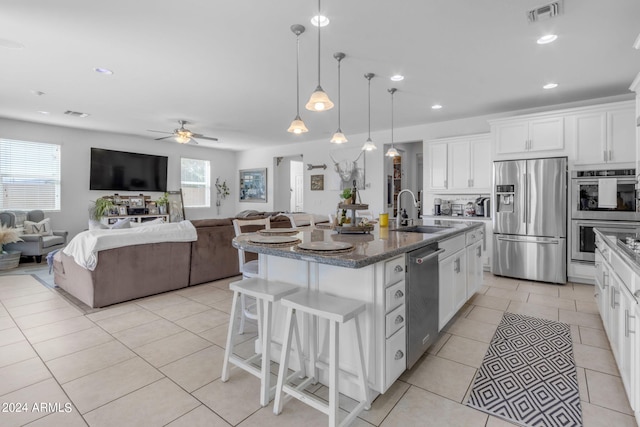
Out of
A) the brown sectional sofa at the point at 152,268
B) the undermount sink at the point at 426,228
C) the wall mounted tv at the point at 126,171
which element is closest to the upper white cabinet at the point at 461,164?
the undermount sink at the point at 426,228

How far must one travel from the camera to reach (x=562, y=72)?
12.0 feet

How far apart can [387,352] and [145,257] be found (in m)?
3.03

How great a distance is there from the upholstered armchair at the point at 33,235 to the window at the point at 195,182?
311 cm

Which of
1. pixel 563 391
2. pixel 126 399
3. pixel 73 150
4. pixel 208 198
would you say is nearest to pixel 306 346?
pixel 126 399

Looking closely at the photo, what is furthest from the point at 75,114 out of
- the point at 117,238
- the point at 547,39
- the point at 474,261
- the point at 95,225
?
the point at 547,39

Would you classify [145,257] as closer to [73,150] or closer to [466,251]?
[466,251]

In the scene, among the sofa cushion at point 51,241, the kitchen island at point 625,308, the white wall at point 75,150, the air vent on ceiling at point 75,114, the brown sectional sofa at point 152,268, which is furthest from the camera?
the white wall at point 75,150

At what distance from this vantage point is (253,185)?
9.41 meters

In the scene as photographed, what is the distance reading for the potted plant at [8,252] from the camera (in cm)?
496

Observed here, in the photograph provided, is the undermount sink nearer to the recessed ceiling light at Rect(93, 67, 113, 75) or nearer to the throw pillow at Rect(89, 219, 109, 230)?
the recessed ceiling light at Rect(93, 67, 113, 75)

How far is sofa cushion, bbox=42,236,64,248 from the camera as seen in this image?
5580 mm

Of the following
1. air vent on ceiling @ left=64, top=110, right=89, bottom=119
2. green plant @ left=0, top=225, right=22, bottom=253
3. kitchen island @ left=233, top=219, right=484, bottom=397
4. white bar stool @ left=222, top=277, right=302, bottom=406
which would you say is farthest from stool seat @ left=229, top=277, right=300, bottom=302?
air vent on ceiling @ left=64, top=110, right=89, bottom=119

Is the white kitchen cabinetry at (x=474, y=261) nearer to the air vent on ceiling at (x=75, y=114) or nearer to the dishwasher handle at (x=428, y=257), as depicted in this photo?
the dishwasher handle at (x=428, y=257)

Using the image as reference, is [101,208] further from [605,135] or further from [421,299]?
[605,135]
